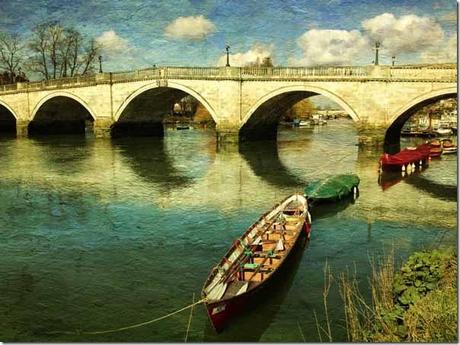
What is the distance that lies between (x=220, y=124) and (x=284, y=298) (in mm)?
14773

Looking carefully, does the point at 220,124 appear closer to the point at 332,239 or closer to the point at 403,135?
the point at 403,135

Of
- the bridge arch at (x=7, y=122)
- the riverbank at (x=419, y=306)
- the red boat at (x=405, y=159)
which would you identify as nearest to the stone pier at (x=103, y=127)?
the bridge arch at (x=7, y=122)

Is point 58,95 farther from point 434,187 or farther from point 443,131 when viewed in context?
point 434,187

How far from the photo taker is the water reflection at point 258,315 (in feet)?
13.4

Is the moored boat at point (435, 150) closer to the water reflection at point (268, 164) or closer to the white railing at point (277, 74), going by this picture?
the white railing at point (277, 74)

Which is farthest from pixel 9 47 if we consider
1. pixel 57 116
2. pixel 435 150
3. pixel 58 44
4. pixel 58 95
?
pixel 57 116

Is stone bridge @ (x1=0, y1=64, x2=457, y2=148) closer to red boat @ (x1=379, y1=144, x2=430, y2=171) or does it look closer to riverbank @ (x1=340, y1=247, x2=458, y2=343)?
red boat @ (x1=379, y1=144, x2=430, y2=171)

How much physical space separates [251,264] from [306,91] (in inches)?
525

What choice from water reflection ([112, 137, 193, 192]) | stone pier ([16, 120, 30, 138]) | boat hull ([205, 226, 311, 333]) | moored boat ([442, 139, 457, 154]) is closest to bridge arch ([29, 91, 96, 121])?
stone pier ([16, 120, 30, 138])

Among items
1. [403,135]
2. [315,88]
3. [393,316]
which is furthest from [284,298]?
[403,135]

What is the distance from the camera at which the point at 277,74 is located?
57.3 ft

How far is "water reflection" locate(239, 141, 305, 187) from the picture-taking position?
11.7 metres

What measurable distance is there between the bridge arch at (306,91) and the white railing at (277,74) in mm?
400

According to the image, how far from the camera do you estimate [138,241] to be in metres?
6.61
